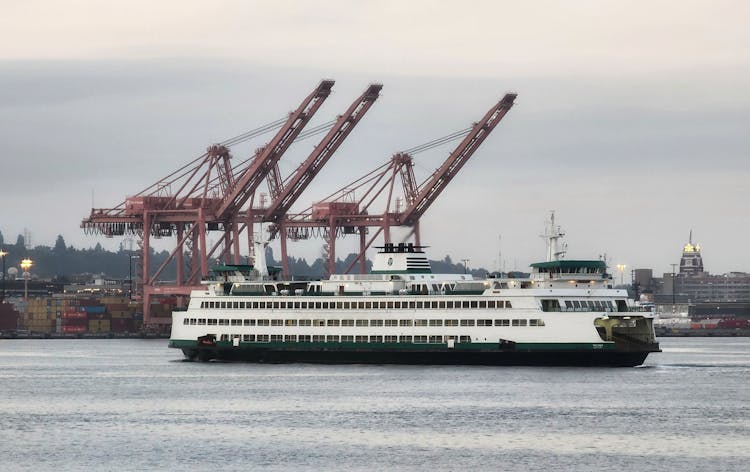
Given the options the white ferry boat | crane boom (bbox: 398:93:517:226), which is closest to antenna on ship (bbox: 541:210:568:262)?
the white ferry boat

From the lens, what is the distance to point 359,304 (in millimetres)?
105188

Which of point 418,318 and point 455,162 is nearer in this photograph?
point 418,318

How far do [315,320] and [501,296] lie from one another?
14.0 m

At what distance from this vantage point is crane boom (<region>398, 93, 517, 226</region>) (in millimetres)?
166750

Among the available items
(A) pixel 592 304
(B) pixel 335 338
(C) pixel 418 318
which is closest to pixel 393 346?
(C) pixel 418 318

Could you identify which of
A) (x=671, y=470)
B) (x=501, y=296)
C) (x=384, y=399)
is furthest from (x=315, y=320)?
(x=671, y=470)

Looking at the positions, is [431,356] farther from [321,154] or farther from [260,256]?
[321,154]

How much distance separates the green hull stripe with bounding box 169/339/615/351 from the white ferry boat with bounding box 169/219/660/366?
0.21 feet

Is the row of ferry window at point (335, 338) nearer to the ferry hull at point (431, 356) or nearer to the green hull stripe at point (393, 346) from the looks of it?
the green hull stripe at point (393, 346)

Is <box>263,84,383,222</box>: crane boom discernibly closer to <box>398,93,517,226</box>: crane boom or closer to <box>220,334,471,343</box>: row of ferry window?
<box>398,93,517,226</box>: crane boom

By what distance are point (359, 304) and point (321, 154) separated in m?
65.4

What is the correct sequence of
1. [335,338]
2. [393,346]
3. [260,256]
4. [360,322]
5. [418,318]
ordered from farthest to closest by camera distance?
[260,256] < [335,338] < [360,322] < [393,346] < [418,318]

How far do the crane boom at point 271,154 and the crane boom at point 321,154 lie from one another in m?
2.81

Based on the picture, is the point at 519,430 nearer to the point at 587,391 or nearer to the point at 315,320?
the point at 587,391
